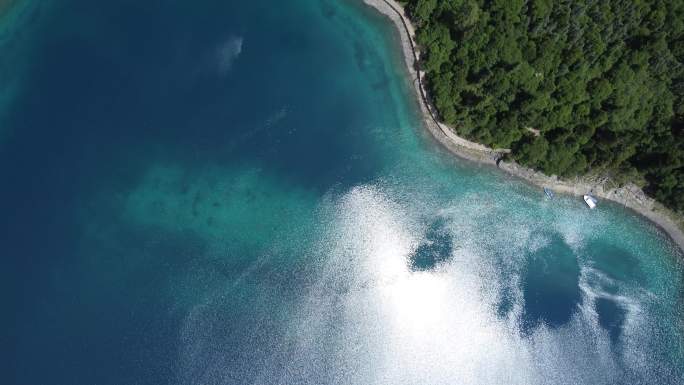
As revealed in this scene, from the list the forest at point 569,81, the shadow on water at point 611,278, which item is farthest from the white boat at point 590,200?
the shadow on water at point 611,278

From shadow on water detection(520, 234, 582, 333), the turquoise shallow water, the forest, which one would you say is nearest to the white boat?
the turquoise shallow water

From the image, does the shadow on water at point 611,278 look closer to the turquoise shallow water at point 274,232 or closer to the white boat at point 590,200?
the turquoise shallow water at point 274,232

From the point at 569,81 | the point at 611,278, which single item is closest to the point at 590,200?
the point at 611,278

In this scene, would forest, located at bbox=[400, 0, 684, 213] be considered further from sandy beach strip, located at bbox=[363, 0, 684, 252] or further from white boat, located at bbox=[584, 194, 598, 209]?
white boat, located at bbox=[584, 194, 598, 209]

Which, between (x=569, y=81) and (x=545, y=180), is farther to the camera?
(x=545, y=180)

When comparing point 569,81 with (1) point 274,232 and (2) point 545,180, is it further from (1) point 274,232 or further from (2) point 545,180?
(1) point 274,232

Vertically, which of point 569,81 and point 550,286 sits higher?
point 569,81
